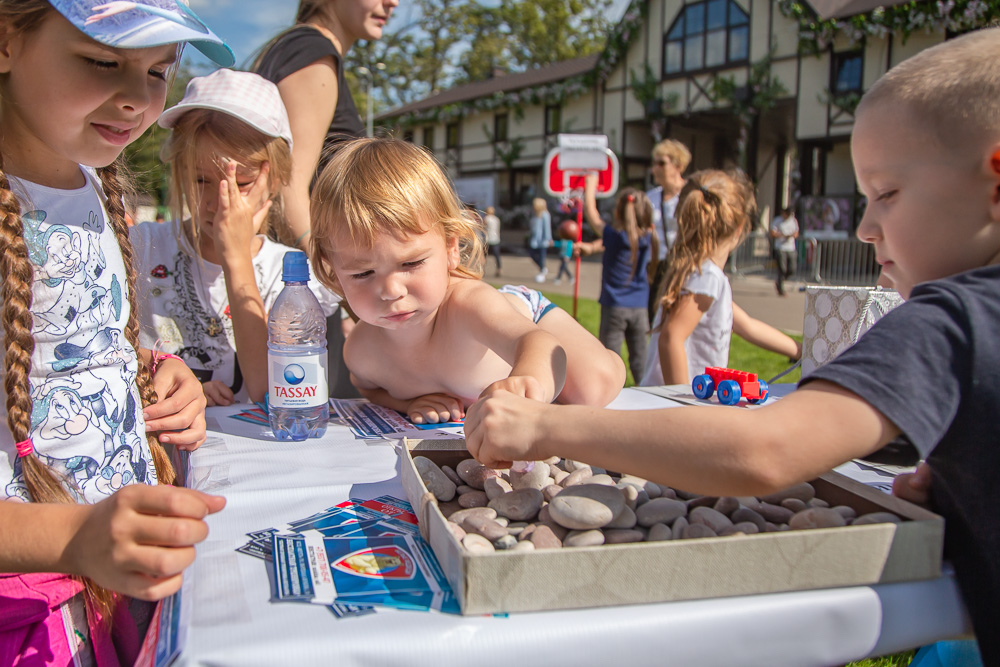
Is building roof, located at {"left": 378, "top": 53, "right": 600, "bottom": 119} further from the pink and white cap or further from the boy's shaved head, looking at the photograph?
the boy's shaved head

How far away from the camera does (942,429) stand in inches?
33.9

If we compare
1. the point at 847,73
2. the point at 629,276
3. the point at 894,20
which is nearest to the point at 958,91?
the point at 629,276

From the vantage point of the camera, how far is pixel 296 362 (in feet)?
4.86

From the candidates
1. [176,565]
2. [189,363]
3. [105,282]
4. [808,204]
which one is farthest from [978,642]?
[808,204]

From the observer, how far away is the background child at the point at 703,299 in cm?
305

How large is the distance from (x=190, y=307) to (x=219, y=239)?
0.33m

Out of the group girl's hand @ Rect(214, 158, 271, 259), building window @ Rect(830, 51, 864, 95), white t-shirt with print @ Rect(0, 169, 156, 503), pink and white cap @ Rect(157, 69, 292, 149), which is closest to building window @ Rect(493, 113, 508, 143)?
building window @ Rect(830, 51, 864, 95)

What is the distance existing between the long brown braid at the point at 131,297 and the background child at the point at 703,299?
2.12 m

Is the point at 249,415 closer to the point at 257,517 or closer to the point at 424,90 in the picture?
the point at 257,517

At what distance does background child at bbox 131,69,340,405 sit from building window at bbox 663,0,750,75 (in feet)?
64.2

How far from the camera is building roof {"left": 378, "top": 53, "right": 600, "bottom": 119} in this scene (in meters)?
24.3

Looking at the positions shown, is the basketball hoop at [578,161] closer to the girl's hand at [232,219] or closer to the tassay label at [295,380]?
the girl's hand at [232,219]

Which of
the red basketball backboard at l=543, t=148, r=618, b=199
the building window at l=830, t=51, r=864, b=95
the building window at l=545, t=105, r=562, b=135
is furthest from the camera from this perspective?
the building window at l=545, t=105, r=562, b=135

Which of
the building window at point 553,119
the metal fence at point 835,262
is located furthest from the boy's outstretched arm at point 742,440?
the building window at point 553,119
